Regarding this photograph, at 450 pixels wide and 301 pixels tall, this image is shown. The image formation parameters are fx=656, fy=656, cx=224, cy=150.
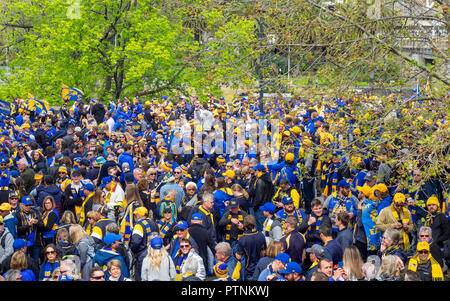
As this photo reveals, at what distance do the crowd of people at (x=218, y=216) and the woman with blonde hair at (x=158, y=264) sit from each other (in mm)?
14

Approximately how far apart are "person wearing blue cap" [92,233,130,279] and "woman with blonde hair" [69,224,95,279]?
0.39 metres

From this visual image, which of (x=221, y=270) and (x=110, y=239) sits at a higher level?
(x=110, y=239)

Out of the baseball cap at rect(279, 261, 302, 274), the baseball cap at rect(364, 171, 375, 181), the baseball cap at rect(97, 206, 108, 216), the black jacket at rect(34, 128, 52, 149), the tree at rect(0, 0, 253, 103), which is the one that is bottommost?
the baseball cap at rect(279, 261, 302, 274)

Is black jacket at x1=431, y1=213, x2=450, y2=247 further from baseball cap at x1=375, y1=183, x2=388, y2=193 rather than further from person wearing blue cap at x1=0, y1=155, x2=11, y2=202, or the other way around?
person wearing blue cap at x1=0, y1=155, x2=11, y2=202

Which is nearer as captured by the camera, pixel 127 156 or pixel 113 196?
pixel 113 196

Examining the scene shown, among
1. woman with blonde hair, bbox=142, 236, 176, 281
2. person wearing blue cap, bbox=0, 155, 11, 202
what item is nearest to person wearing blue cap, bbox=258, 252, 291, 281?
woman with blonde hair, bbox=142, 236, 176, 281

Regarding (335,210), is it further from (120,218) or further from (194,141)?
(194,141)

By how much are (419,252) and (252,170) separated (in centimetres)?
548

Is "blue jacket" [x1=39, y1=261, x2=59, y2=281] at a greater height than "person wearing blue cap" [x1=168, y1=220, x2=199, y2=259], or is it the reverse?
"person wearing blue cap" [x1=168, y1=220, x2=199, y2=259]

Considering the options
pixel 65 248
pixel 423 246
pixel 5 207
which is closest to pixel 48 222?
pixel 5 207

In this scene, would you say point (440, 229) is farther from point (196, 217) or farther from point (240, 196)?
point (196, 217)

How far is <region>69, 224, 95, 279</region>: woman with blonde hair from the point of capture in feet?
30.7

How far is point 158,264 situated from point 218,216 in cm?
299

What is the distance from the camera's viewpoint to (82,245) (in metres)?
9.44
